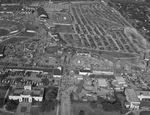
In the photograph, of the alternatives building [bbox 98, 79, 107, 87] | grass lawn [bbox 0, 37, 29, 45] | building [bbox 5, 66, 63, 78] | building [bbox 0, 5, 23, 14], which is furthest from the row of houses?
building [bbox 0, 5, 23, 14]

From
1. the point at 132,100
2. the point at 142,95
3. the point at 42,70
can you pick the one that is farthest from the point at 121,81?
the point at 42,70

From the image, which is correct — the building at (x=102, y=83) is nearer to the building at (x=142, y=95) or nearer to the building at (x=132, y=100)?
the building at (x=132, y=100)

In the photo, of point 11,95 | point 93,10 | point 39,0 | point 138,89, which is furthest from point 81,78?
point 39,0

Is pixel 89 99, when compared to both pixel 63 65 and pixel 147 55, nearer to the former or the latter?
pixel 63 65

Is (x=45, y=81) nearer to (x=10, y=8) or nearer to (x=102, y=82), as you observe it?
(x=102, y=82)

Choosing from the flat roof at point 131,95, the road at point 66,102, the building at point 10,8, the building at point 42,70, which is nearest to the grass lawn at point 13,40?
the building at point 42,70

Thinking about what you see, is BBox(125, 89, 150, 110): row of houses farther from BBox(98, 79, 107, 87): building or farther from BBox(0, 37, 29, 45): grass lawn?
BBox(0, 37, 29, 45): grass lawn
